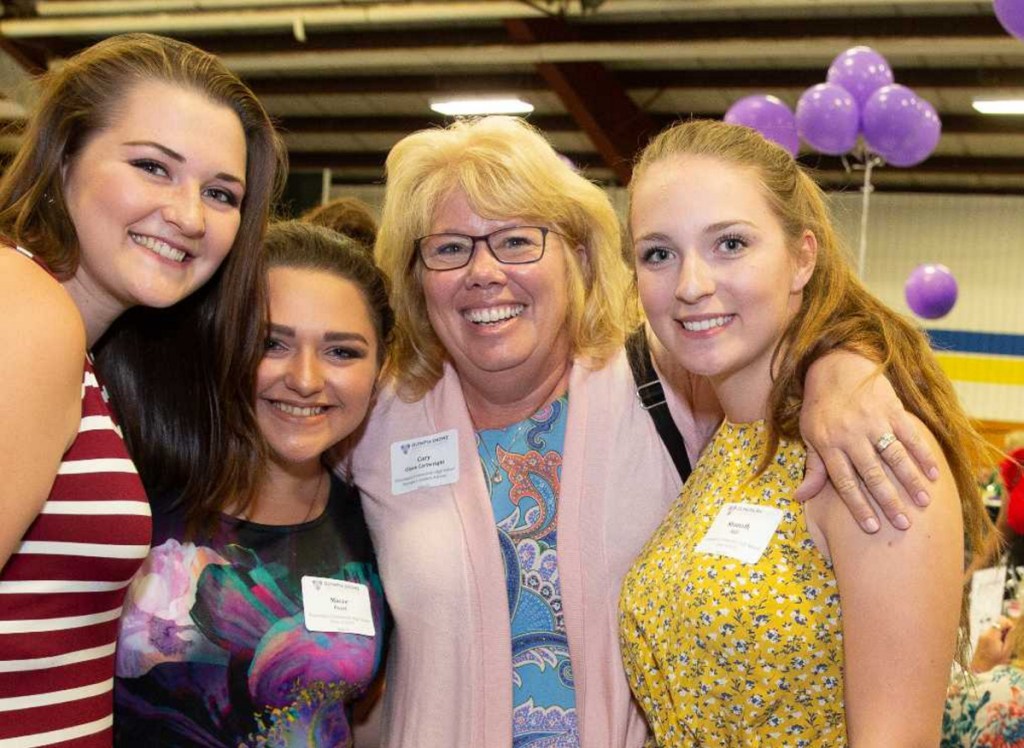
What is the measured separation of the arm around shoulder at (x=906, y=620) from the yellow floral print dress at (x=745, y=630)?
0.11 meters

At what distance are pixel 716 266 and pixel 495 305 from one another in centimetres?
63

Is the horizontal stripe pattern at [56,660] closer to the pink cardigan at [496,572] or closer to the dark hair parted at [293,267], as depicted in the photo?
the dark hair parted at [293,267]

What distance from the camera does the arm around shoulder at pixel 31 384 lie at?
4.86 feet

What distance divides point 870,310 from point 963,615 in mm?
554

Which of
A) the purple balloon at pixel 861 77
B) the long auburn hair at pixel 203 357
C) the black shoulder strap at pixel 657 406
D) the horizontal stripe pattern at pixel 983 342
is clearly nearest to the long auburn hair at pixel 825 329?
the black shoulder strap at pixel 657 406

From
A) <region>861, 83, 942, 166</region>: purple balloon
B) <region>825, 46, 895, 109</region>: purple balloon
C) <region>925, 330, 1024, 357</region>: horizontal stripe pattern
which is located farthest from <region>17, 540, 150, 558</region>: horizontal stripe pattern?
<region>925, 330, 1024, 357</region>: horizontal stripe pattern

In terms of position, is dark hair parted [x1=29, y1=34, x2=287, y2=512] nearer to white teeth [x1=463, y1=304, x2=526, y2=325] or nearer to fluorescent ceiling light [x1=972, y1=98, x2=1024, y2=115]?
white teeth [x1=463, y1=304, x2=526, y2=325]

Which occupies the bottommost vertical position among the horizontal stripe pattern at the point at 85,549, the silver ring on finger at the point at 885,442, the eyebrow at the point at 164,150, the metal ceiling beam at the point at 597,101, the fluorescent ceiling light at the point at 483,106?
the horizontal stripe pattern at the point at 85,549

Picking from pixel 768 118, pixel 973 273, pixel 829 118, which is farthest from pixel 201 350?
pixel 973 273

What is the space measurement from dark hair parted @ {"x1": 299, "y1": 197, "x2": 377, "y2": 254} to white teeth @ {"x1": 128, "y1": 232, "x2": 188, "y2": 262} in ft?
3.36

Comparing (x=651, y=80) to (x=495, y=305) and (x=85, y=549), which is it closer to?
(x=495, y=305)

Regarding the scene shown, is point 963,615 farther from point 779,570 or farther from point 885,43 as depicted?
point 885,43

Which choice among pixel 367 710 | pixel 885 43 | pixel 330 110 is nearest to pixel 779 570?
pixel 367 710

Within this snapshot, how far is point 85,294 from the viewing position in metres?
1.83
